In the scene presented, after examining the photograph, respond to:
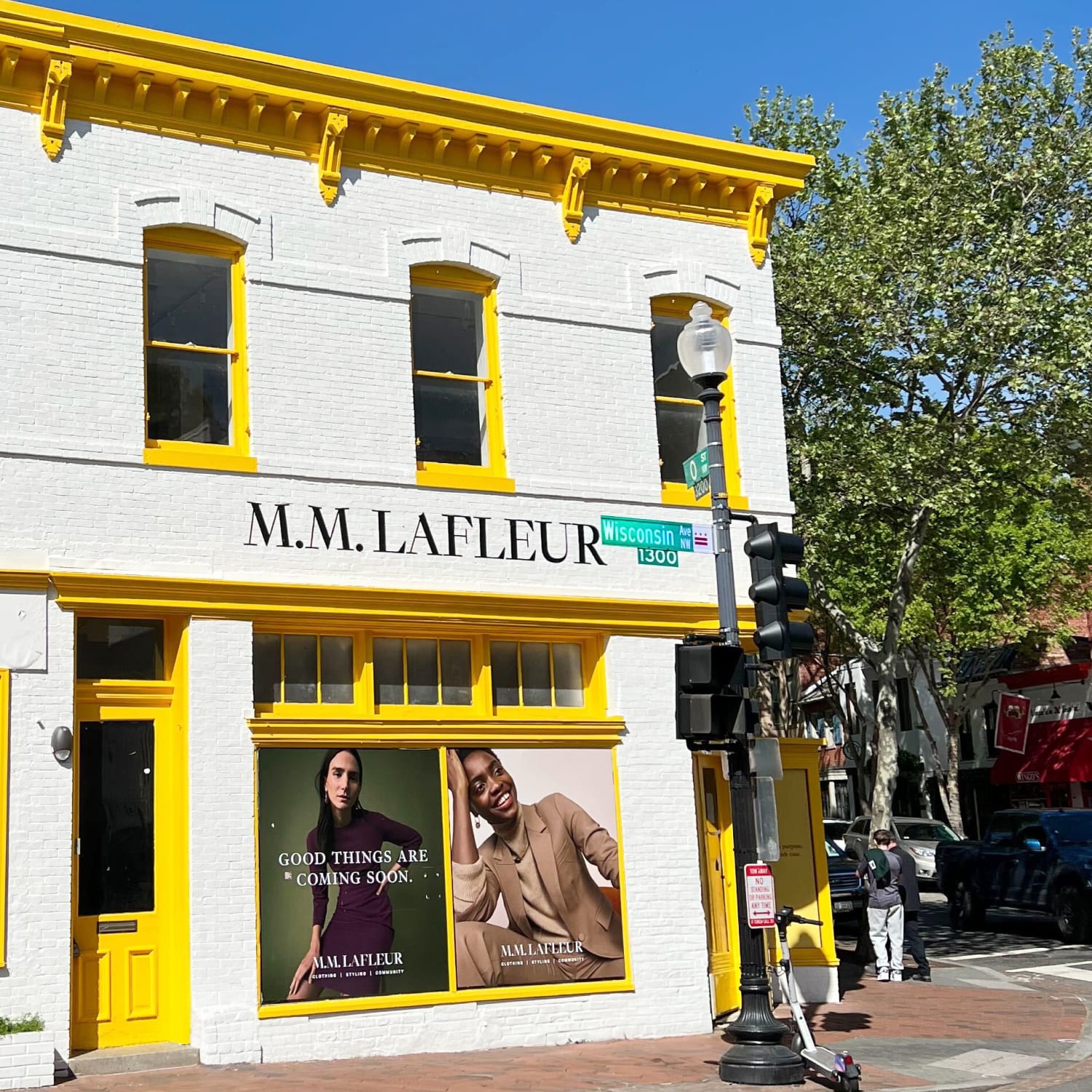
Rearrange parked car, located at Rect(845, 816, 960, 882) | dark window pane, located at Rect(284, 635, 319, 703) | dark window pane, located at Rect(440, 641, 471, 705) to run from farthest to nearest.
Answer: parked car, located at Rect(845, 816, 960, 882)
dark window pane, located at Rect(440, 641, 471, 705)
dark window pane, located at Rect(284, 635, 319, 703)

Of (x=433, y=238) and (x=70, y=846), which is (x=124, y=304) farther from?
(x=70, y=846)

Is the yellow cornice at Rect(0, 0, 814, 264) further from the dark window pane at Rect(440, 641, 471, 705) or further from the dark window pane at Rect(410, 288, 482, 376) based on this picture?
the dark window pane at Rect(440, 641, 471, 705)

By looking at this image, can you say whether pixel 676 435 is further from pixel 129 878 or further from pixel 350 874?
pixel 129 878

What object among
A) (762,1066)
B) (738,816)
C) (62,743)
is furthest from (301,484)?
(762,1066)

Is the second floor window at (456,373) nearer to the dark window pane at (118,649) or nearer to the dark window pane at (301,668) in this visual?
the dark window pane at (301,668)

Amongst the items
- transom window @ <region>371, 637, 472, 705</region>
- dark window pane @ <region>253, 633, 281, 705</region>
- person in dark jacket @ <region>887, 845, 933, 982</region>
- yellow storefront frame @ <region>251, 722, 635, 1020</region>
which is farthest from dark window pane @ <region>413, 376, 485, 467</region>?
person in dark jacket @ <region>887, 845, 933, 982</region>

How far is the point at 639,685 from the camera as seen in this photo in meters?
13.1

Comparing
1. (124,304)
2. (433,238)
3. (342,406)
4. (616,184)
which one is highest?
(616,184)

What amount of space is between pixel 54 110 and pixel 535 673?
6538 millimetres

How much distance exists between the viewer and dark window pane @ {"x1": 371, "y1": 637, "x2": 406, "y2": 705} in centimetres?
1216

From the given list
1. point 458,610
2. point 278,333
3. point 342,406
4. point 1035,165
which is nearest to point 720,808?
point 458,610

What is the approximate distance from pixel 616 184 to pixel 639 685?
17.4 feet

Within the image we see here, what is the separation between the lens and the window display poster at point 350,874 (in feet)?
36.4

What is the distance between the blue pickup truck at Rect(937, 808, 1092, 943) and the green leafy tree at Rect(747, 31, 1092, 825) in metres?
1.65
